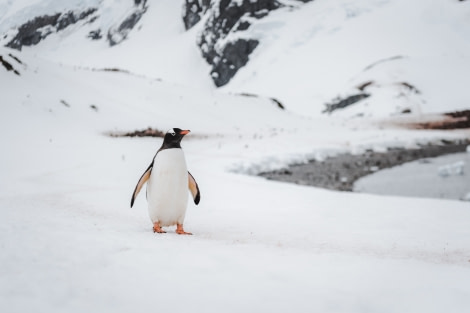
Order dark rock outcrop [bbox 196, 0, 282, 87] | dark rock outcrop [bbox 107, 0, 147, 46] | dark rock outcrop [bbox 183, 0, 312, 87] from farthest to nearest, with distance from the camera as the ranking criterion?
dark rock outcrop [bbox 107, 0, 147, 46] → dark rock outcrop [bbox 196, 0, 282, 87] → dark rock outcrop [bbox 183, 0, 312, 87]

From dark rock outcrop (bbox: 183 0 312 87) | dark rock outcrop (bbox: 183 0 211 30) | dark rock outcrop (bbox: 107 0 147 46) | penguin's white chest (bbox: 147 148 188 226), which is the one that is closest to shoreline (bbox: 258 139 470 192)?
penguin's white chest (bbox: 147 148 188 226)

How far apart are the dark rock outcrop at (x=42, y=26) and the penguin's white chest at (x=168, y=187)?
12520 centimetres

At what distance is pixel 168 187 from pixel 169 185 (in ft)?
0.09

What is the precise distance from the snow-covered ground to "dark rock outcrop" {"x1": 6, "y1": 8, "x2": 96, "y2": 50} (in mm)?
109886

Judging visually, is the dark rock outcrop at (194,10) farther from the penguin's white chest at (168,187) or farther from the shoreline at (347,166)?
the penguin's white chest at (168,187)

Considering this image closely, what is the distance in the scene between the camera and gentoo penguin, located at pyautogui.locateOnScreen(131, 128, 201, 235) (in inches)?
188

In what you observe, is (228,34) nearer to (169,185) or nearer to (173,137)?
(173,137)

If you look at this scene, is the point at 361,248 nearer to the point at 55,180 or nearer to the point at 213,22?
the point at 55,180

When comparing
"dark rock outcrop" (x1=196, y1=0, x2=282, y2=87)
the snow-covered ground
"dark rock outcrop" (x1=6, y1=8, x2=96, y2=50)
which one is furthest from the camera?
"dark rock outcrop" (x1=6, y1=8, x2=96, y2=50)

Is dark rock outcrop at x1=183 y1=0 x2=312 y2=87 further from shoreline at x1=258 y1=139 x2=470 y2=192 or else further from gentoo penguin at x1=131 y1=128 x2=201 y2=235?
gentoo penguin at x1=131 y1=128 x2=201 y2=235

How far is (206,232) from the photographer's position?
515 cm

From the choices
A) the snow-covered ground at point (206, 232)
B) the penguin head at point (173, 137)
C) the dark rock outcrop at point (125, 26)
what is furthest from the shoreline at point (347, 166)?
the dark rock outcrop at point (125, 26)

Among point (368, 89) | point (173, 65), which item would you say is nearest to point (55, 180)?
point (368, 89)

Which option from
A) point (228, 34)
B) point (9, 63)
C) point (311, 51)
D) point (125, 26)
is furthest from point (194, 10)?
point (9, 63)
